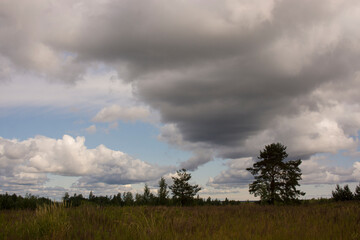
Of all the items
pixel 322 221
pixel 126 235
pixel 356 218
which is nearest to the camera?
pixel 126 235

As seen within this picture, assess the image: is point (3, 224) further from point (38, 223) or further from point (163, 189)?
point (163, 189)

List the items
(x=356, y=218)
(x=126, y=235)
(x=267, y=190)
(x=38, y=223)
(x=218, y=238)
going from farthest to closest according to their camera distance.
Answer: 1. (x=267, y=190)
2. (x=356, y=218)
3. (x=38, y=223)
4. (x=126, y=235)
5. (x=218, y=238)

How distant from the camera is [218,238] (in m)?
8.52

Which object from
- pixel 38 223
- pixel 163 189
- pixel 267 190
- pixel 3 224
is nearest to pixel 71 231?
pixel 38 223

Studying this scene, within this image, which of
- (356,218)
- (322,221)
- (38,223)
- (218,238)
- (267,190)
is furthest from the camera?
(267,190)

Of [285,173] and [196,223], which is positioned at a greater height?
[285,173]

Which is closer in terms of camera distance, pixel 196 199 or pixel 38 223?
pixel 38 223

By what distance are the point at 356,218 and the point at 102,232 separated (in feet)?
35.4

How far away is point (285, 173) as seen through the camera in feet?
106

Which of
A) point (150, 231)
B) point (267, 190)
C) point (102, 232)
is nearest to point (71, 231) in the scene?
point (102, 232)

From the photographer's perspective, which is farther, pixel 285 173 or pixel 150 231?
pixel 285 173

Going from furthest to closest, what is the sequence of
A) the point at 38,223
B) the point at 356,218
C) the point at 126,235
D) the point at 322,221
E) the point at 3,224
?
1. the point at 356,218
2. the point at 322,221
3. the point at 3,224
4. the point at 38,223
5. the point at 126,235

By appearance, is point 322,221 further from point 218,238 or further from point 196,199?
point 196,199

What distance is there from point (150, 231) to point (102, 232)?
1.59 metres
